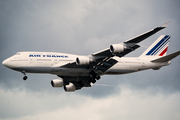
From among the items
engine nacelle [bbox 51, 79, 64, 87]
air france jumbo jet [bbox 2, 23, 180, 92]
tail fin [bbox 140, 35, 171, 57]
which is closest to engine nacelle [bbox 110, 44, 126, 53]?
air france jumbo jet [bbox 2, 23, 180, 92]

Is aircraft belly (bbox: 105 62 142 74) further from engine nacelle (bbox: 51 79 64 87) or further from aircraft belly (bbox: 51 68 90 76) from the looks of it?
engine nacelle (bbox: 51 79 64 87)

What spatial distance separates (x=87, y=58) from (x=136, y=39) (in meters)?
9.40

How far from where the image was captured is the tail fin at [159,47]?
213 ft

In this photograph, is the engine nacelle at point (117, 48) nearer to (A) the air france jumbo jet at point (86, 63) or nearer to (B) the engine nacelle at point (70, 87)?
(A) the air france jumbo jet at point (86, 63)

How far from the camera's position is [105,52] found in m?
52.9

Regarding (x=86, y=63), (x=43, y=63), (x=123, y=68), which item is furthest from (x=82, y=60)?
(x=123, y=68)

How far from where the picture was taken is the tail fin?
2557 inches

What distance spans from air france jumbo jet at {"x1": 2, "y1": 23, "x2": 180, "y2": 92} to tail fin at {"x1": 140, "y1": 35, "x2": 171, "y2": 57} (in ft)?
3.71

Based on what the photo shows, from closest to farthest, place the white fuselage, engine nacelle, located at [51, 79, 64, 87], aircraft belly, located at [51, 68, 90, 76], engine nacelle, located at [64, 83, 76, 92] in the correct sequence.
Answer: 1. the white fuselage
2. aircraft belly, located at [51, 68, 90, 76]
3. engine nacelle, located at [51, 79, 64, 87]
4. engine nacelle, located at [64, 83, 76, 92]

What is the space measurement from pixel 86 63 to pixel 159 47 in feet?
64.3

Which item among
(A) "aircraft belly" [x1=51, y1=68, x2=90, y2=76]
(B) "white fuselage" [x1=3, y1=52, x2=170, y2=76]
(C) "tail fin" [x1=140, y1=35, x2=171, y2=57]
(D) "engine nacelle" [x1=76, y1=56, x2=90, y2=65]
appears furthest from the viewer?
(C) "tail fin" [x1=140, y1=35, x2=171, y2=57]

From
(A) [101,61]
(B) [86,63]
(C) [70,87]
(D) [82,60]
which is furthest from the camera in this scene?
(C) [70,87]

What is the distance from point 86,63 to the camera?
53.4 metres

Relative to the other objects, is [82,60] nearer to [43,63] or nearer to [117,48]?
[43,63]
